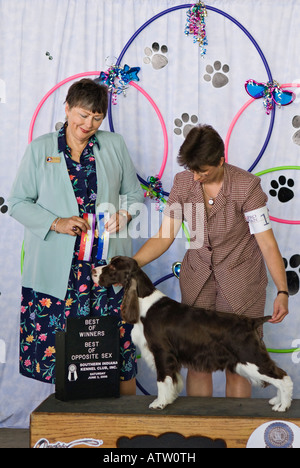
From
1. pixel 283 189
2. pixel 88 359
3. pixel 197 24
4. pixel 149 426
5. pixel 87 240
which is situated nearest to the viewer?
pixel 149 426

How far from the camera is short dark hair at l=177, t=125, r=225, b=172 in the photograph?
2102 millimetres

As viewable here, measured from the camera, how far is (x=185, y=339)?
2.10m

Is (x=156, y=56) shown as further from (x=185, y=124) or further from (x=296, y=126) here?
(x=296, y=126)

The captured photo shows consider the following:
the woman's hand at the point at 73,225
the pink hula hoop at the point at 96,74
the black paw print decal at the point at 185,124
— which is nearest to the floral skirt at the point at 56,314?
the woman's hand at the point at 73,225

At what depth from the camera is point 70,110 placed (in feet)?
7.82

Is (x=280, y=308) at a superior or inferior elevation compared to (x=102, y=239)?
inferior

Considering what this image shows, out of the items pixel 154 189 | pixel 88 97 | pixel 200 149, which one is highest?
pixel 88 97

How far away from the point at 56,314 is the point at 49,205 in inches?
18.7

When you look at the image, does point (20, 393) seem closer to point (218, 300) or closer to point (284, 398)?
point (218, 300)

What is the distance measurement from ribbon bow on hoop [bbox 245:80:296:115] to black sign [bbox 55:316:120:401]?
4.97 ft

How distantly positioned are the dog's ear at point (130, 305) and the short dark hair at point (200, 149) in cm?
52

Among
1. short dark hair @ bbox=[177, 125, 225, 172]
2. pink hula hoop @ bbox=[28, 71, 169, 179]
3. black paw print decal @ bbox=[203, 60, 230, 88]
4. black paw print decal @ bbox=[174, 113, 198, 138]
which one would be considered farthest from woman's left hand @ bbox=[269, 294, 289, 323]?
black paw print decal @ bbox=[203, 60, 230, 88]

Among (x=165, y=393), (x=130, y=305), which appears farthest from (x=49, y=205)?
(x=165, y=393)

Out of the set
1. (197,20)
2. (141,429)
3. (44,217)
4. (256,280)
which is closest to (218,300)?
(256,280)
